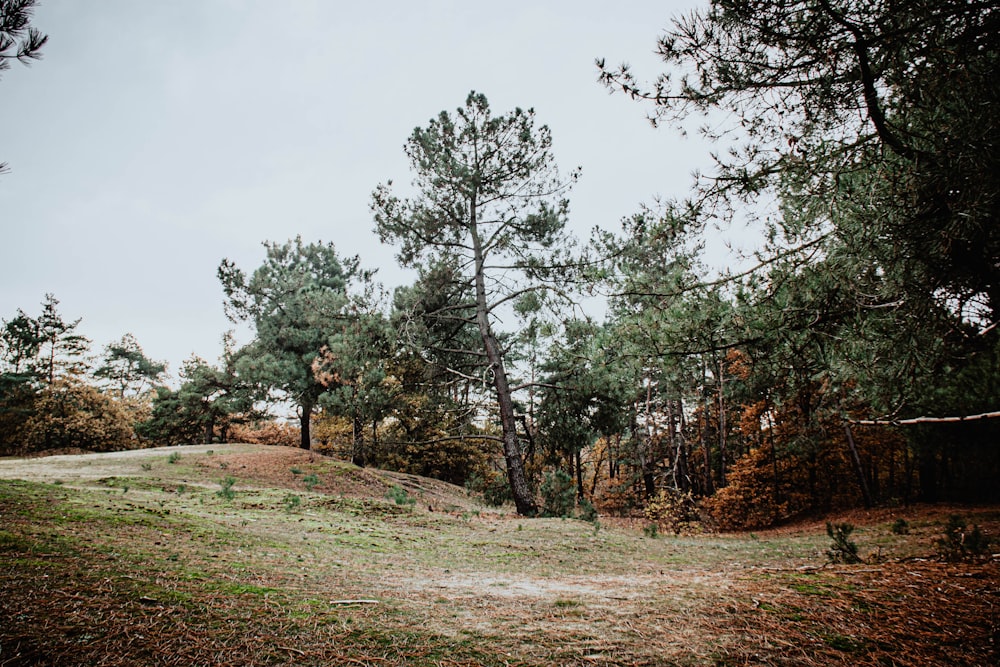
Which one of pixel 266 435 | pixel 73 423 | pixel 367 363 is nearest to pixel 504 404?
pixel 367 363

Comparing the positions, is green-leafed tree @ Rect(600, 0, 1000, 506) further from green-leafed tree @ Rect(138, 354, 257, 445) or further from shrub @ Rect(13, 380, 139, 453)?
Answer: shrub @ Rect(13, 380, 139, 453)

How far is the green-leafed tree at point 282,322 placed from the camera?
17516 millimetres

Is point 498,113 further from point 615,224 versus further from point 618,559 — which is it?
point 618,559

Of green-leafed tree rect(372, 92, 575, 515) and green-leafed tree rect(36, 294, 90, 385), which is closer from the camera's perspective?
green-leafed tree rect(372, 92, 575, 515)

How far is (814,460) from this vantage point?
16.3m

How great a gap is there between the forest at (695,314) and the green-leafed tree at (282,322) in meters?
0.12

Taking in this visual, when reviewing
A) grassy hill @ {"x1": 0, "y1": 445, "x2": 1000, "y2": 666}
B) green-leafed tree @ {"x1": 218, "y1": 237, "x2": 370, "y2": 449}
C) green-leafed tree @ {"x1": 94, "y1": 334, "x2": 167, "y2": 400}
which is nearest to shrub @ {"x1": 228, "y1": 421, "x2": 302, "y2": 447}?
green-leafed tree @ {"x1": 218, "y1": 237, "x2": 370, "y2": 449}

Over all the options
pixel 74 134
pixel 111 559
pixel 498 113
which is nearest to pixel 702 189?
pixel 111 559

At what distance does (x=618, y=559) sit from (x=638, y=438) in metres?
14.0

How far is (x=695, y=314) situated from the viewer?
184 inches

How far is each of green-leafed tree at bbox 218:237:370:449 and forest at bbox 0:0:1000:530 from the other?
0.12m

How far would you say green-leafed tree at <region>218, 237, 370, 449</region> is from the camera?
1752 centimetres

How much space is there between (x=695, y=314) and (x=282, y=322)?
18345 mm

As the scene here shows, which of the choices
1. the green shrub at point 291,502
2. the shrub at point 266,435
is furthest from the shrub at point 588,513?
the shrub at point 266,435
